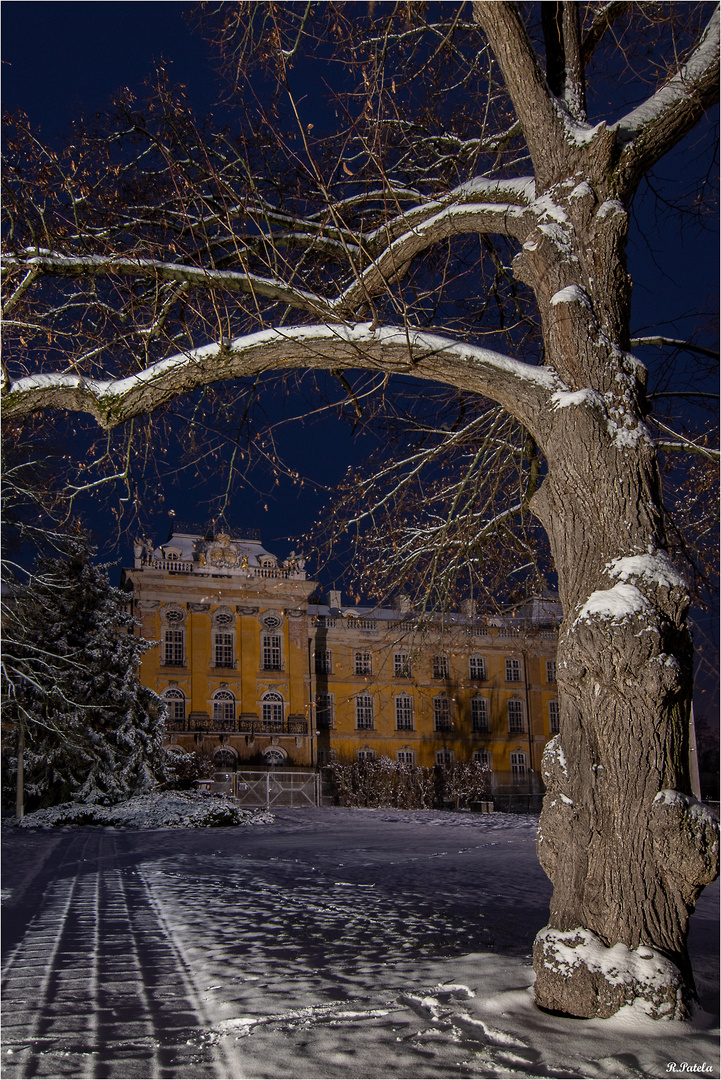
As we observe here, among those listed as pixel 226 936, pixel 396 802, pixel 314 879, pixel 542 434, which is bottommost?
pixel 396 802

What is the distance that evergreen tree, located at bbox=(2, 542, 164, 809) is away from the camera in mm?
20609

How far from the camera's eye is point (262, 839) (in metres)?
13.4

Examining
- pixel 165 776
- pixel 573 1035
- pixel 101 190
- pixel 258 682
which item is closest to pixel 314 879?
pixel 573 1035

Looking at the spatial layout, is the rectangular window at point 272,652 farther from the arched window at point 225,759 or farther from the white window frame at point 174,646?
the arched window at point 225,759

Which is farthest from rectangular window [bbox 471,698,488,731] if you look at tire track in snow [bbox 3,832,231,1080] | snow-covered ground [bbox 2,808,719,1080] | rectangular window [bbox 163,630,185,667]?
tire track in snow [bbox 3,832,231,1080]

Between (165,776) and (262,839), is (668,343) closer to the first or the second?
(262,839)

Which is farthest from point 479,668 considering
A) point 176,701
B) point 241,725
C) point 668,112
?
point 668,112

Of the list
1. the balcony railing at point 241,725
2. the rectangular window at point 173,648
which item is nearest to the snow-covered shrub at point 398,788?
the balcony railing at point 241,725

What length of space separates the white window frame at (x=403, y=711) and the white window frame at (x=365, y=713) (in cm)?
159

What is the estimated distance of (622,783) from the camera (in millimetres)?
3500

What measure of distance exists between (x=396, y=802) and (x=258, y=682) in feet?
50.0

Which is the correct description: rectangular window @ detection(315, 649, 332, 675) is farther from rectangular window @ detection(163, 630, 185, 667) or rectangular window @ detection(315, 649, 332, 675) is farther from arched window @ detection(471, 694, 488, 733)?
arched window @ detection(471, 694, 488, 733)

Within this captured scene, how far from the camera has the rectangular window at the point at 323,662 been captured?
144ft

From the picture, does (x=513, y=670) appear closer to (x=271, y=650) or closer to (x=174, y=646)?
(x=271, y=650)
